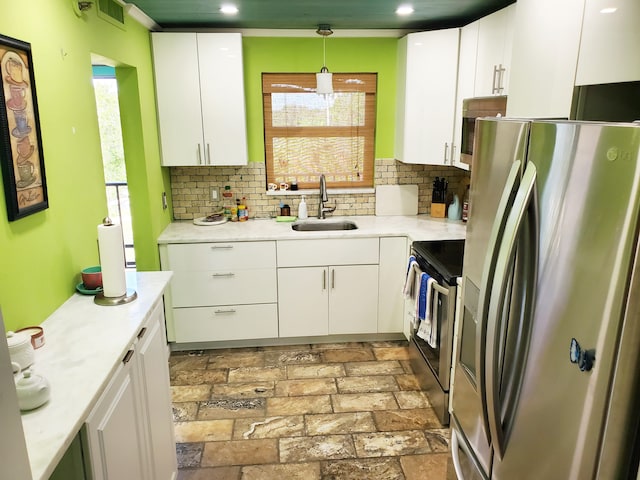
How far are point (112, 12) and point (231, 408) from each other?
2.45m

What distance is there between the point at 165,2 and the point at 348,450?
2.81 metres

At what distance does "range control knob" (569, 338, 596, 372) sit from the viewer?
929mm

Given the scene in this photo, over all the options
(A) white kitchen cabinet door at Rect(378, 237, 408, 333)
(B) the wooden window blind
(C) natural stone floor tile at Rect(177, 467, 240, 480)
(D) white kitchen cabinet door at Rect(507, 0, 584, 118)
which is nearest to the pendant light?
(B) the wooden window blind

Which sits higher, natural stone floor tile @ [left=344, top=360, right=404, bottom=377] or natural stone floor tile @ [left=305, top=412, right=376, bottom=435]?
natural stone floor tile @ [left=344, top=360, right=404, bottom=377]

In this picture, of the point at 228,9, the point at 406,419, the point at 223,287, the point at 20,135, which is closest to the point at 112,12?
the point at 228,9

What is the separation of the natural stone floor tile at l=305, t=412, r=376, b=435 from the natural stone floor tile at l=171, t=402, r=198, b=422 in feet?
2.34

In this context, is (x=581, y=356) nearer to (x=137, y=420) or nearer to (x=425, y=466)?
(x=137, y=420)

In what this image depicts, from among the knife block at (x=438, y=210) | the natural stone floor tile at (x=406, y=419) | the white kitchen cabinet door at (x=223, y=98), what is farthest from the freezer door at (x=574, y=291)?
the knife block at (x=438, y=210)

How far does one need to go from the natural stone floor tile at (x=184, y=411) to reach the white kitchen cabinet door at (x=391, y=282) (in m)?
1.54

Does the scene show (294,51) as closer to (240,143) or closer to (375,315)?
(240,143)

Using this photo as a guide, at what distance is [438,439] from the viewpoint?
271 cm

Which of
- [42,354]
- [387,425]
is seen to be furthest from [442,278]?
[42,354]

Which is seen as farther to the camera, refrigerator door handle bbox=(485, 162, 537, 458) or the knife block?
the knife block

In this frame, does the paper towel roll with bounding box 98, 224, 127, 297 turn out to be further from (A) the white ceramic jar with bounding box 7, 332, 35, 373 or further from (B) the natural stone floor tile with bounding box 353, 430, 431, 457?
(B) the natural stone floor tile with bounding box 353, 430, 431, 457
